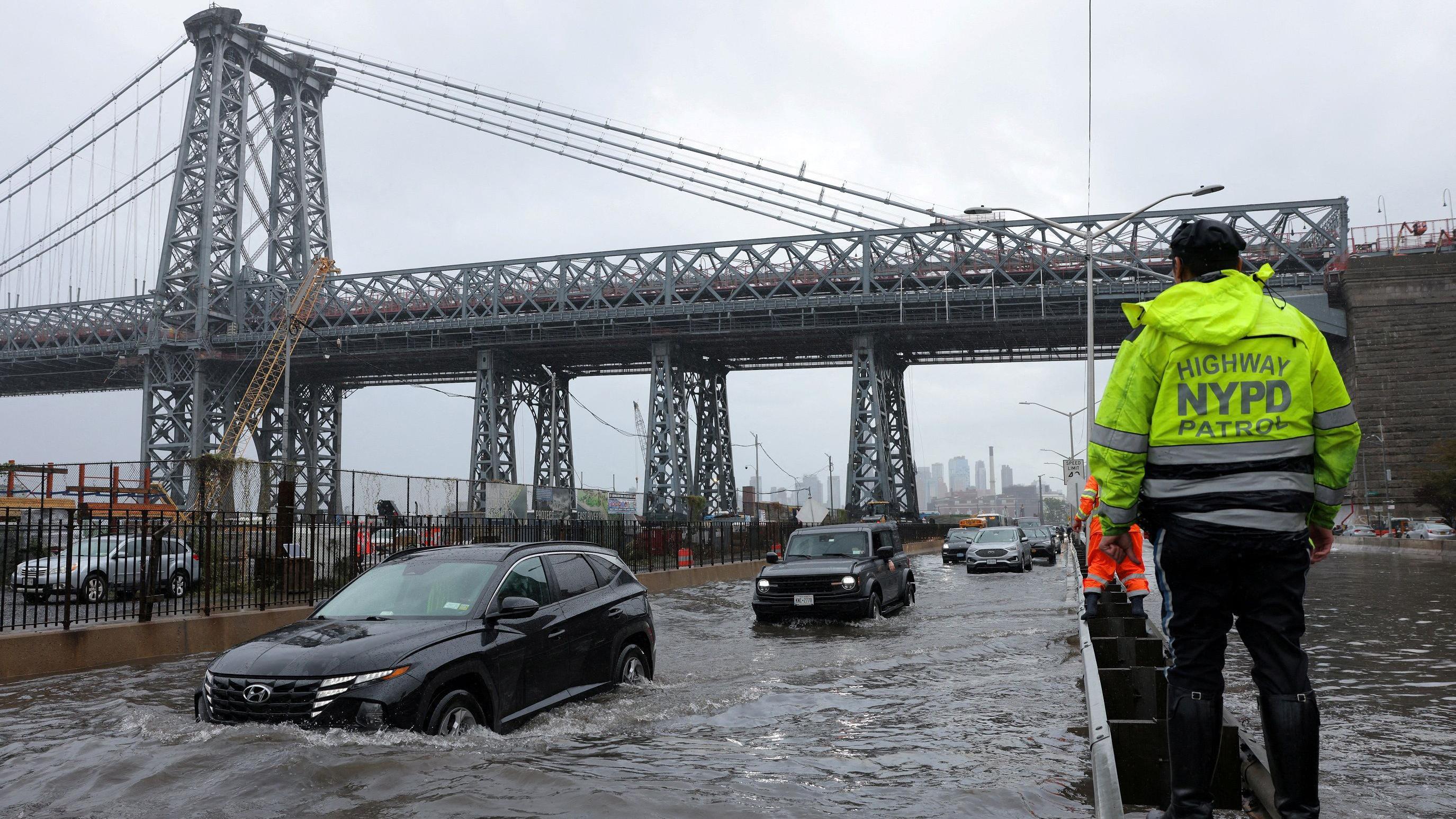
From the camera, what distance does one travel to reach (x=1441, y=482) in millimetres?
48688

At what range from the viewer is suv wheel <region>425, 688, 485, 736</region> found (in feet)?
21.2

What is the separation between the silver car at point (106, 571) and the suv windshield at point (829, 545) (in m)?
8.97

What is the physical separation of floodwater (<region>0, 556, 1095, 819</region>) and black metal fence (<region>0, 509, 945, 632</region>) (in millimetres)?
2152

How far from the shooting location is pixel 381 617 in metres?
7.38

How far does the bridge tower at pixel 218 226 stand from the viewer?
6600cm

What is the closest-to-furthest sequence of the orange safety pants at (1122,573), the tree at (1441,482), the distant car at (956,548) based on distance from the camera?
the orange safety pants at (1122,573) → the distant car at (956,548) → the tree at (1441,482)

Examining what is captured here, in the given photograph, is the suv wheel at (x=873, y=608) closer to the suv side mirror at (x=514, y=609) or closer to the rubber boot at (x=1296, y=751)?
the suv side mirror at (x=514, y=609)

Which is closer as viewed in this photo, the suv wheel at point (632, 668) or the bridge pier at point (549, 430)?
the suv wheel at point (632, 668)

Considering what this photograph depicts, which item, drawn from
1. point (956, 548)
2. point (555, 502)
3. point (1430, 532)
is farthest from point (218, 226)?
point (1430, 532)

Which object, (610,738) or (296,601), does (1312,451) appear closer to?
(610,738)

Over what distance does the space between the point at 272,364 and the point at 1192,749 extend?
72.8 m

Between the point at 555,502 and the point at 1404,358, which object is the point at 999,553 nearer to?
the point at 555,502

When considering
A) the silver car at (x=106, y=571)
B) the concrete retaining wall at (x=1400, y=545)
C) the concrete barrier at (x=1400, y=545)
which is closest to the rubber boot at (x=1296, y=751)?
the silver car at (x=106, y=571)

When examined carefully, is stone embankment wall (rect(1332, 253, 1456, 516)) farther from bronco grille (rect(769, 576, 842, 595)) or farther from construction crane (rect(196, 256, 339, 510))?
construction crane (rect(196, 256, 339, 510))
